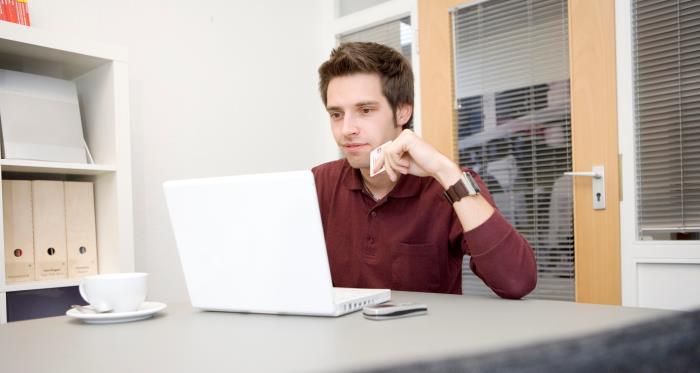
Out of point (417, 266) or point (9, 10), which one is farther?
point (9, 10)

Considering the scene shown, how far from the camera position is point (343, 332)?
791 mm

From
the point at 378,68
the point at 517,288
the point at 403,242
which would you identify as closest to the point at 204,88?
the point at 378,68

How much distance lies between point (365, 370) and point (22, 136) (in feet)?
5.88

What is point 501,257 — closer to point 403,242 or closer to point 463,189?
point 463,189

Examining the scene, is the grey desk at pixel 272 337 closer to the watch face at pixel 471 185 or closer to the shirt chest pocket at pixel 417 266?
the watch face at pixel 471 185

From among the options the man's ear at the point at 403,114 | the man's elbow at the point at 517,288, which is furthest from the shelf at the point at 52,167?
the man's elbow at the point at 517,288

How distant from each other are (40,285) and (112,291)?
791mm

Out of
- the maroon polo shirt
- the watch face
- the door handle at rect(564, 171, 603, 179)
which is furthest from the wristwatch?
the door handle at rect(564, 171, 603, 179)

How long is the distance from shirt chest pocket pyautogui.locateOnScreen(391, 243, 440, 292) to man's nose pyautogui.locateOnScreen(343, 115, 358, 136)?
1.26 ft

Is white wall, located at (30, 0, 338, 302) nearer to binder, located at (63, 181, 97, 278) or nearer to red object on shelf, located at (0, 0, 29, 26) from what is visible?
red object on shelf, located at (0, 0, 29, 26)

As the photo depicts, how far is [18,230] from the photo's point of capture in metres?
1.61

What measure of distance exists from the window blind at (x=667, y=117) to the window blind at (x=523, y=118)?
0.28 m

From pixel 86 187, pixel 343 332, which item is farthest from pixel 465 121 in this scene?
pixel 343 332

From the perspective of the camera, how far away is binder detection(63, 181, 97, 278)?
1738 mm
